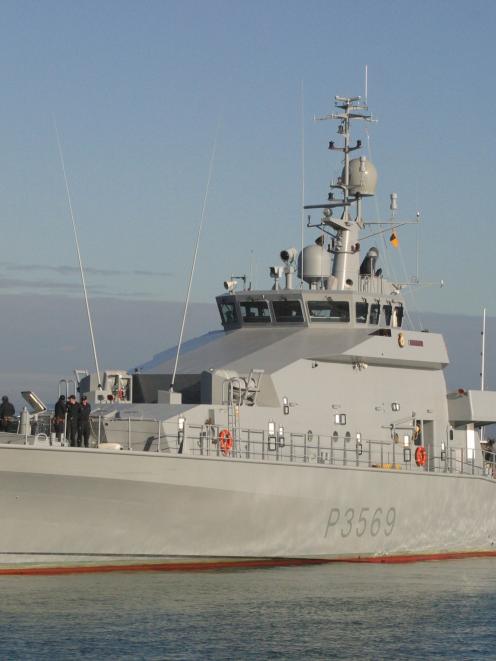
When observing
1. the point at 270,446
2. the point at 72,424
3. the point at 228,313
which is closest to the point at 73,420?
Result: the point at 72,424

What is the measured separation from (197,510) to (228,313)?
6471 mm

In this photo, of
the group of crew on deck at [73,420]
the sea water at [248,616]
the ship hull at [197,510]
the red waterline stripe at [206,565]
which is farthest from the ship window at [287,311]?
the group of crew on deck at [73,420]

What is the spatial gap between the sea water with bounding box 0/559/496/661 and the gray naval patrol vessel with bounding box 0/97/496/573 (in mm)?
746

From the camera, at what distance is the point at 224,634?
16922 mm

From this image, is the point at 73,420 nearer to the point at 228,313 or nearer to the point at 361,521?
the point at 361,521

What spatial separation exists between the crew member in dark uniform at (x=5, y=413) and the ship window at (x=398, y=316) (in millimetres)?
8727

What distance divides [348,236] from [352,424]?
4.98m

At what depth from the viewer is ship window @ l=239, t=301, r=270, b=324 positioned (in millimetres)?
26266

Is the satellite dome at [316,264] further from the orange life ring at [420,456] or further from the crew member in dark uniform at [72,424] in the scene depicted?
the crew member in dark uniform at [72,424]

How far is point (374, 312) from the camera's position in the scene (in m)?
26.3

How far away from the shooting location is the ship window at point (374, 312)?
2625 cm

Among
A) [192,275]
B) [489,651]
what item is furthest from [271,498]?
[489,651]

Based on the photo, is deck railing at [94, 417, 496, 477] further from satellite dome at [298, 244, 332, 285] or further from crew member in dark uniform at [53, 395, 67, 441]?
satellite dome at [298, 244, 332, 285]

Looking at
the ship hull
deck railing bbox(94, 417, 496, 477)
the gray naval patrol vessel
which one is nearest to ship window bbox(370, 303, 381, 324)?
the gray naval patrol vessel
